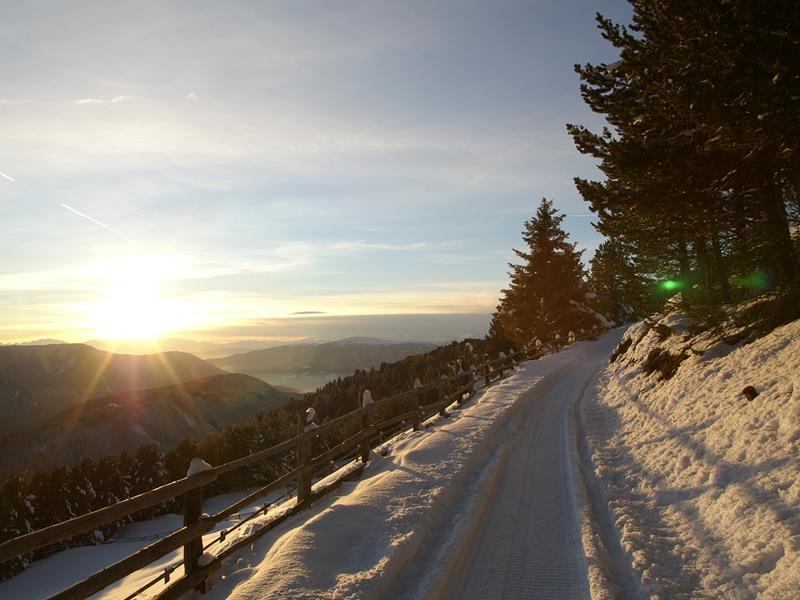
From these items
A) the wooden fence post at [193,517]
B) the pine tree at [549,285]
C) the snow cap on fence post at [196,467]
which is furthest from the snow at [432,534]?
the pine tree at [549,285]

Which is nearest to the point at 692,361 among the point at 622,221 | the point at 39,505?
the point at 622,221

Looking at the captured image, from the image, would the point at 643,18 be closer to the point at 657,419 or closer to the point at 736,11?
the point at 736,11

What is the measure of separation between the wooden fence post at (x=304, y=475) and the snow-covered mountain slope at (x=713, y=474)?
4.66 m

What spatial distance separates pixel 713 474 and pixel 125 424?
497 feet

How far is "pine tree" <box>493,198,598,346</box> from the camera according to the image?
36.7 m

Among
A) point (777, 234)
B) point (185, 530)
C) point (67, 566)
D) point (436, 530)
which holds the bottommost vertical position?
point (67, 566)

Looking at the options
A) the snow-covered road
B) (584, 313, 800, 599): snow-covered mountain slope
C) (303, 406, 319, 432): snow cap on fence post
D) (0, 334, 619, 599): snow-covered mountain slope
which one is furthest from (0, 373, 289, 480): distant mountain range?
(584, 313, 800, 599): snow-covered mountain slope

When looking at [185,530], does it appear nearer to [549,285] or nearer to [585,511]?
[585,511]

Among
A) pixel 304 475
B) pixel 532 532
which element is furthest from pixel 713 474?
pixel 304 475

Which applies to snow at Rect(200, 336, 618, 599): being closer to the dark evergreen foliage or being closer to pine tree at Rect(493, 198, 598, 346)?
the dark evergreen foliage

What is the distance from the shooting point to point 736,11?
247 inches

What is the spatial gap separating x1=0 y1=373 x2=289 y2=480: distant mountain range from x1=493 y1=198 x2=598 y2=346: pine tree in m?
99.3

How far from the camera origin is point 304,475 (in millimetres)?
7852

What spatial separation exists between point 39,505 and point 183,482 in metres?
55.6
